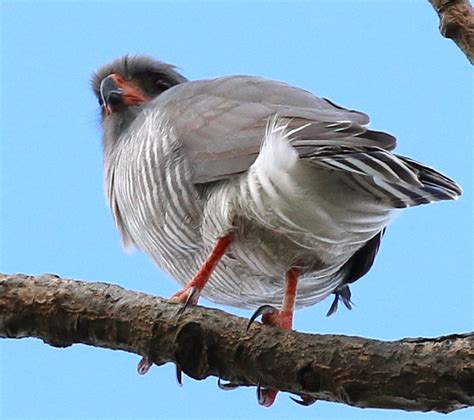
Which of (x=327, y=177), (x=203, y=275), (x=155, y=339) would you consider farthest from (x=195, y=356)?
(x=327, y=177)

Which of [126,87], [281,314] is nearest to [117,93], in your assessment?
[126,87]

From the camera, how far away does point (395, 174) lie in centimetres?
261

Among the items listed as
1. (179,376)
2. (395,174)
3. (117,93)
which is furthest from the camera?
(117,93)

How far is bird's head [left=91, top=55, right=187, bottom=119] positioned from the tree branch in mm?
1662

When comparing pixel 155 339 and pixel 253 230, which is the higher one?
pixel 253 230

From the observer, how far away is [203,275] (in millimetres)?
3176

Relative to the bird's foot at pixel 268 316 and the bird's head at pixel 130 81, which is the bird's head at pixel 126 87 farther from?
the bird's foot at pixel 268 316

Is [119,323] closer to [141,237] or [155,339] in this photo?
[155,339]

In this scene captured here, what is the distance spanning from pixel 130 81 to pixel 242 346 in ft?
6.70

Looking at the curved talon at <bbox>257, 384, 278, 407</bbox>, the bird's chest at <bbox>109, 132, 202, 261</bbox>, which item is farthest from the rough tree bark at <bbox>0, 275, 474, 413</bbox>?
the bird's chest at <bbox>109, 132, 202, 261</bbox>

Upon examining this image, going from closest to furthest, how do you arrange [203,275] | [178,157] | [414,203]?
[414,203], [203,275], [178,157]

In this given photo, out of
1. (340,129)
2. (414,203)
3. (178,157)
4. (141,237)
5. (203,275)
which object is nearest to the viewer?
(414,203)

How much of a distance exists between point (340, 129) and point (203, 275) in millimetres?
678

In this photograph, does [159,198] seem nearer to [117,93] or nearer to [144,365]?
[144,365]
